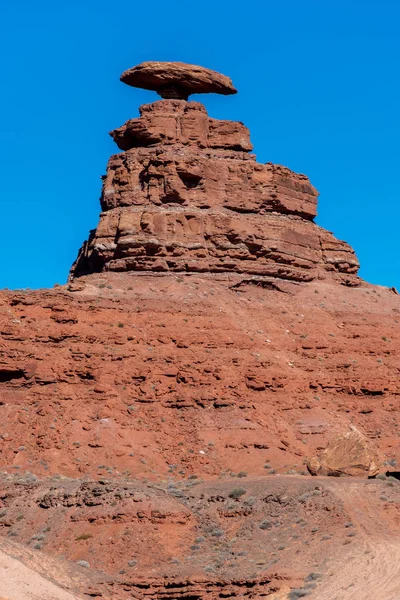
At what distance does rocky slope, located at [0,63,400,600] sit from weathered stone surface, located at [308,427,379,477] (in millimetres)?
118

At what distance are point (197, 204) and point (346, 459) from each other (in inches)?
687

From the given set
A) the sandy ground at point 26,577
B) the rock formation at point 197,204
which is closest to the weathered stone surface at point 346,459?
the sandy ground at point 26,577

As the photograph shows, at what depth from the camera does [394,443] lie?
58.4m

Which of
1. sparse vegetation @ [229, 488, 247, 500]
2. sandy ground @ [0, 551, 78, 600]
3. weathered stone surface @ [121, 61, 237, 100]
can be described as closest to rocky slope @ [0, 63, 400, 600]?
sparse vegetation @ [229, 488, 247, 500]

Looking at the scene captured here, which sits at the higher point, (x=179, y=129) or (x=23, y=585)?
(x=179, y=129)

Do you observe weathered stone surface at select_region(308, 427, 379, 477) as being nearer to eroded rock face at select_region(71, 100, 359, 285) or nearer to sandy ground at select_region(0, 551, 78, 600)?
sandy ground at select_region(0, 551, 78, 600)

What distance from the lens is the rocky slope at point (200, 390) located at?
46.2 metres

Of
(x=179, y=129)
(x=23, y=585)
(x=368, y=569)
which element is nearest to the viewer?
(x=23, y=585)

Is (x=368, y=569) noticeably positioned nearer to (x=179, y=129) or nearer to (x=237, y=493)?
(x=237, y=493)

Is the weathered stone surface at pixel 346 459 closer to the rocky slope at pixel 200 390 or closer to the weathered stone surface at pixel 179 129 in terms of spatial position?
the rocky slope at pixel 200 390

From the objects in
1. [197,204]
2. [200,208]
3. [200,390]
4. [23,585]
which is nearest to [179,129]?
[197,204]

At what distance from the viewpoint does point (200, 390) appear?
190 feet

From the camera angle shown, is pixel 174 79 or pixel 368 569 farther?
pixel 174 79

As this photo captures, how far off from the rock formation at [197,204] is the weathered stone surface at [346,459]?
47.0 ft
